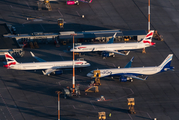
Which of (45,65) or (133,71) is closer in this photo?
(133,71)

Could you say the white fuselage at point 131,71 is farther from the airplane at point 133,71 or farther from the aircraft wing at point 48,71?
the aircraft wing at point 48,71

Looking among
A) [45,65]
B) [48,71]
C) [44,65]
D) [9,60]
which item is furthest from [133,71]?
[9,60]

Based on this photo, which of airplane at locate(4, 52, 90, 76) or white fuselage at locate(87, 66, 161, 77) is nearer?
white fuselage at locate(87, 66, 161, 77)

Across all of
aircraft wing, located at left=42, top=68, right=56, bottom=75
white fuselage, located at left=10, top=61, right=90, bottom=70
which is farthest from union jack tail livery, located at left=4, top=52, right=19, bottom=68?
aircraft wing, located at left=42, top=68, right=56, bottom=75

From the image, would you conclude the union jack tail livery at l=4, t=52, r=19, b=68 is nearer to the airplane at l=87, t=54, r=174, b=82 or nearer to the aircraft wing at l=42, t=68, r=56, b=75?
the aircraft wing at l=42, t=68, r=56, b=75

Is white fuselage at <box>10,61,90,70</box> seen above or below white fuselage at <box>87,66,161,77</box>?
above

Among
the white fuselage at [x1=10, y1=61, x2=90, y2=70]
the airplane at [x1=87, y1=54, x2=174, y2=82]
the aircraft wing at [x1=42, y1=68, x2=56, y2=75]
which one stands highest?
the white fuselage at [x1=10, y1=61, x2=90, y2=70]

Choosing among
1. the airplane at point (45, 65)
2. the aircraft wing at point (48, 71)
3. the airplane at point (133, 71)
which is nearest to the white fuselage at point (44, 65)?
the airplane at point (45, 65)

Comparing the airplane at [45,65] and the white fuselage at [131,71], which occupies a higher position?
the airplane at [45,65]

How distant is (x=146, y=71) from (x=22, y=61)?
52.8m

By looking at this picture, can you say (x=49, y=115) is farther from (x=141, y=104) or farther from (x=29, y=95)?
(x=141, y=104)

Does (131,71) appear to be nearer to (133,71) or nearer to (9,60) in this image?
(133,71)

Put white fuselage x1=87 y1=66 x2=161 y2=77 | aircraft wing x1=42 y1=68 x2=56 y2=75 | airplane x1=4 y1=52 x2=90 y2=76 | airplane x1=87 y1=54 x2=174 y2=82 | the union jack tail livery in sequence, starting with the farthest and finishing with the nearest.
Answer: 1. aircraft wing x1=42 y1=68 x2=56 y2=75
2. airplane x1=4 y1=52 x2=90 y2=76
3. the union jack tail livery
4. white fuselage x1=87 y1=66 x2=161 y2=77
5. airplane x1=87 y1=54 x2=174 y2=82

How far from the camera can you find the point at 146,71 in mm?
181500
